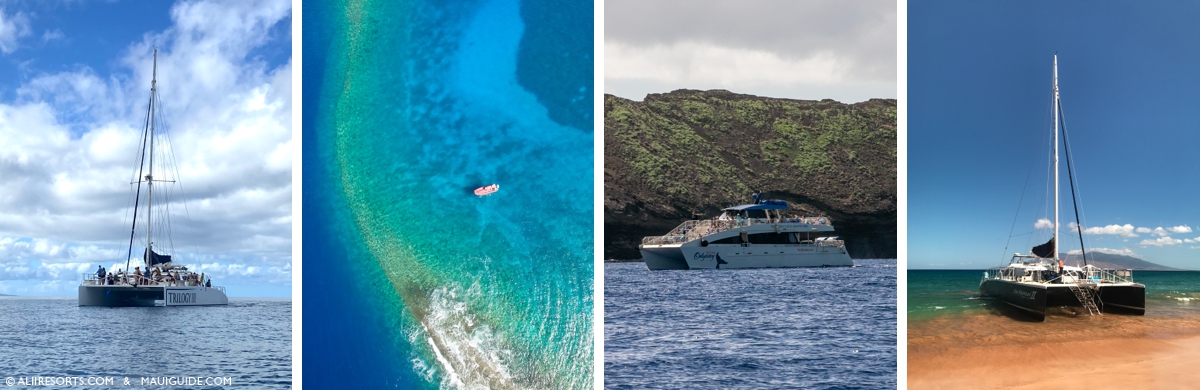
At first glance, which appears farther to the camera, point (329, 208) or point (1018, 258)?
point (1018, 258)

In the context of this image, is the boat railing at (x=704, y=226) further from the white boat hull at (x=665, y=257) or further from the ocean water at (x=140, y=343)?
the ocean water at (x=140, y=343)

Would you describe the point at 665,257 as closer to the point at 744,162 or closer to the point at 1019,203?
the point at 744,162

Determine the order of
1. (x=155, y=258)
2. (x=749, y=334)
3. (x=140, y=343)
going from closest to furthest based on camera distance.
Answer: (x=749, y=334) → (x=140, y=343) → (x=155, y=258)

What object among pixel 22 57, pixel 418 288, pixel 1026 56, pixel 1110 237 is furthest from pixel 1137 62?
pixel 22 57

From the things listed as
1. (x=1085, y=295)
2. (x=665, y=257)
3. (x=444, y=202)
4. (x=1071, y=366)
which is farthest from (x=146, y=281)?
(x=1085, y=295)

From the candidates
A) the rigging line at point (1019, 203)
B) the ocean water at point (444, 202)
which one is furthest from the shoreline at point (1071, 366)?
the ocean water at point (444, 202)

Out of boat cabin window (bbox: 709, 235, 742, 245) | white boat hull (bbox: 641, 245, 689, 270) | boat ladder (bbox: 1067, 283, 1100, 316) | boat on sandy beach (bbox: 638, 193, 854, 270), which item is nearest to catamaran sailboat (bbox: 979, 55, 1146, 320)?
boat ladder (bbox: 1067, 283, 1100, 316)

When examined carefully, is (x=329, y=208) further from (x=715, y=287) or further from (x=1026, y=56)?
(x=1026, y=56)
